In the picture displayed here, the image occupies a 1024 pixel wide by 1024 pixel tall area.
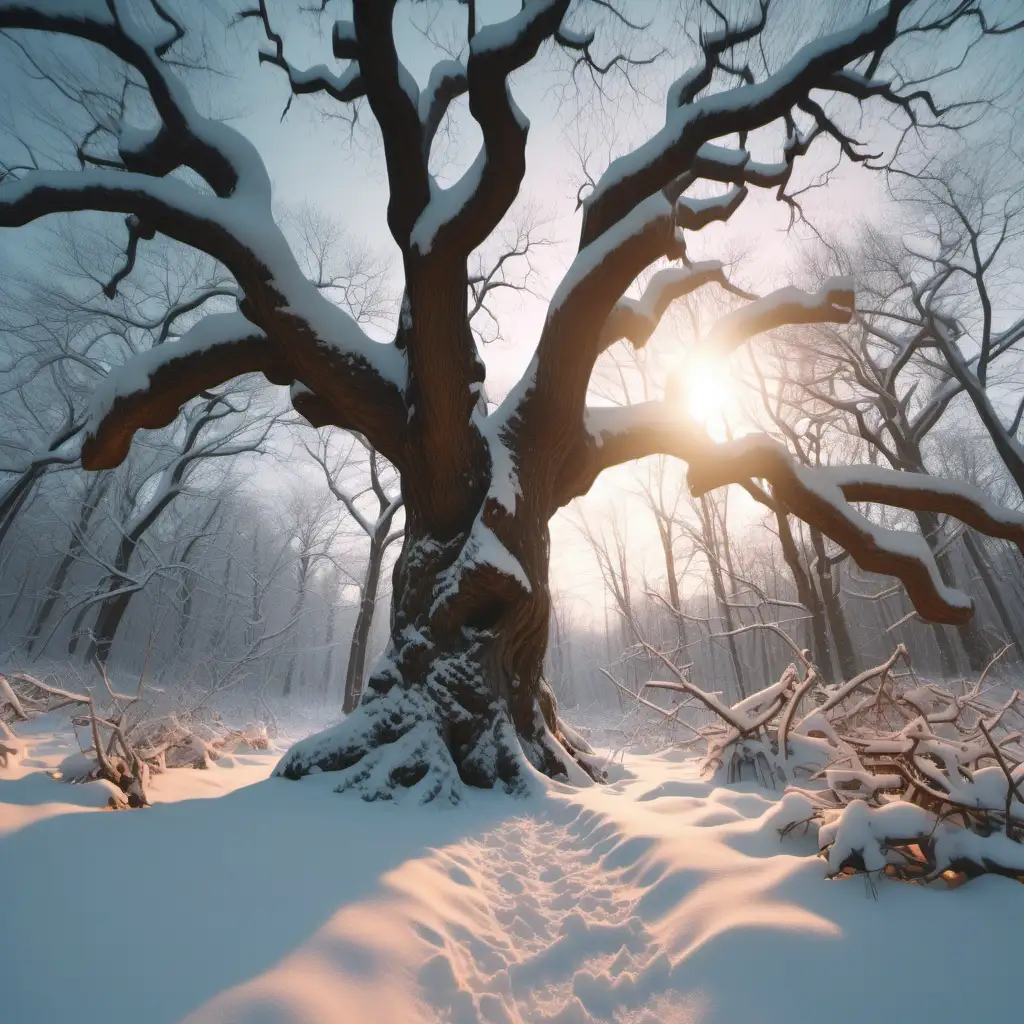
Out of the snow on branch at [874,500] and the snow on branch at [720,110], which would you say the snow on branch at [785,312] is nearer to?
the snow on branch at [874,500]

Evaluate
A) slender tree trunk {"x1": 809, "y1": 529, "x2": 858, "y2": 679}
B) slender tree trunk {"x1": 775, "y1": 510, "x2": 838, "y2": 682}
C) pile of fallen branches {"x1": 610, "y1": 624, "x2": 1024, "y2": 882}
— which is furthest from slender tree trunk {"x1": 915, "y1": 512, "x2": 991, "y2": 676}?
pile of fallen branches {"x1": 610, "y1": 624, "x2": 1024, "y2": 882}

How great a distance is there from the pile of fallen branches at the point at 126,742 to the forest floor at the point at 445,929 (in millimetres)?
224

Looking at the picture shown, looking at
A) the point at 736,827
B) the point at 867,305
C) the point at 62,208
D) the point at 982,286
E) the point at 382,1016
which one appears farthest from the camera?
the point at 867,305

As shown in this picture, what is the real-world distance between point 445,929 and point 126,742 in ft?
6.40

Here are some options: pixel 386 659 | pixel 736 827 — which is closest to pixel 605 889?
pixel 736 827

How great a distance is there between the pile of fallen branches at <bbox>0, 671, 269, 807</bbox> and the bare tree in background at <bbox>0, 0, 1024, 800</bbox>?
0.95 m

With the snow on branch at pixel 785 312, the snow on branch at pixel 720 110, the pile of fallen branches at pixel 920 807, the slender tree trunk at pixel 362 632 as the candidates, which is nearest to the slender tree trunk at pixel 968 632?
the snow on branch at pixel 785 312

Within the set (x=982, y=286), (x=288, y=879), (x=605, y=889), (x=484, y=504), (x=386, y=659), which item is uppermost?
(x=982, y=286)

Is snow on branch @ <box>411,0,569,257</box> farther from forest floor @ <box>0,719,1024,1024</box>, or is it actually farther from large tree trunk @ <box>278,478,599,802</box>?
forest floor @ <box>0,719,1024,1024</box>

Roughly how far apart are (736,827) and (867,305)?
43.9 feet

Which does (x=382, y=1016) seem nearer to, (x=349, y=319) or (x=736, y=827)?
(x=736, y=827)

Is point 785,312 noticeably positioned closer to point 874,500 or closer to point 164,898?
point 874,500

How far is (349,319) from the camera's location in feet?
12.1

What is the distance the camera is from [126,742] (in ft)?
7.50
